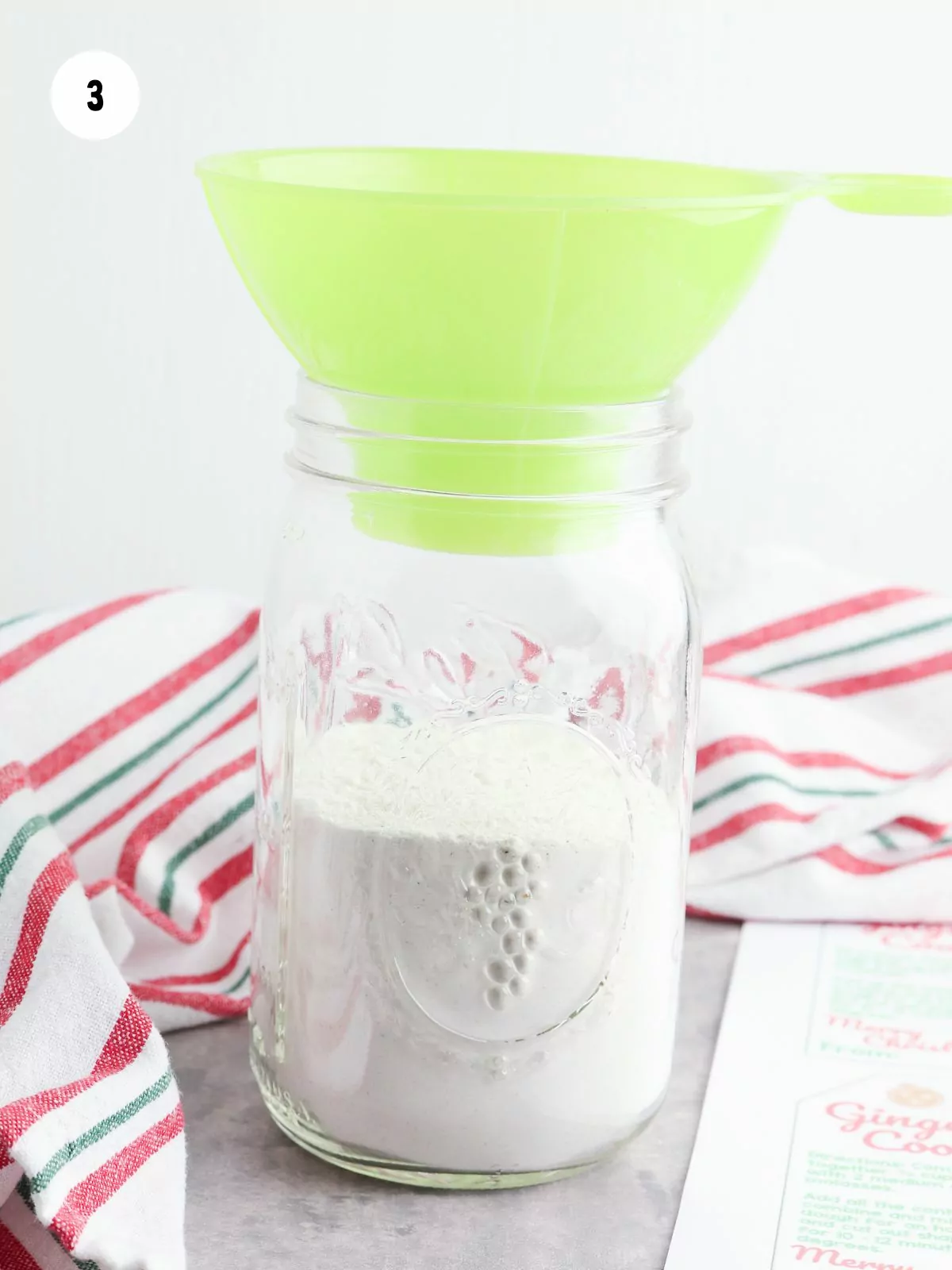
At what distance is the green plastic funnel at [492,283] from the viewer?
45 centimetres

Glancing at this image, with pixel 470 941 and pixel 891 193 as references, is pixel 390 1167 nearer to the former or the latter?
pixel 470 941

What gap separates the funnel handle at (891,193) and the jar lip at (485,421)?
9 centimetres

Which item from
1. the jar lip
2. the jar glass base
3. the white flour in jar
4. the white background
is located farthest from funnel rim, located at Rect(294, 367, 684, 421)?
the white background

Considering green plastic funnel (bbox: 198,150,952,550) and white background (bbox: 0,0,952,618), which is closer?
green plastic funnel (bbox: 198,150,952,550)

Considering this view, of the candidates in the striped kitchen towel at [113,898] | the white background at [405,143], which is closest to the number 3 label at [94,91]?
the white background at [405,143]

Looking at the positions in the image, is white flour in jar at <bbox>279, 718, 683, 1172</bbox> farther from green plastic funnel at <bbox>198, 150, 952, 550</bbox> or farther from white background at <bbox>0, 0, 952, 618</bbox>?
white background at <bbox>0, 0, 952, 618</bbox>

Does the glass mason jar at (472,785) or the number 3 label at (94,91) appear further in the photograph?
the number 3 label at (94,91)

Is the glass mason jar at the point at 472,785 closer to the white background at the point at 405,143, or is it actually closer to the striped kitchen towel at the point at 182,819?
the striped kitchen towel at the point at 182,819

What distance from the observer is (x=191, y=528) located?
39.9 inches

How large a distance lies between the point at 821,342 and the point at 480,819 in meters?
0.61

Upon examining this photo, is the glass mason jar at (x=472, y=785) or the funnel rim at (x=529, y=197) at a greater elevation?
the funnel rim at (x=529, y=197)

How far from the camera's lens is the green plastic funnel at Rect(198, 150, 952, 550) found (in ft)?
1.46

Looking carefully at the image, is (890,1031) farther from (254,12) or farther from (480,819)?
(254,12)

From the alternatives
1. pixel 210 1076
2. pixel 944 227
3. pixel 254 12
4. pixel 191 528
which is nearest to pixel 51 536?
pixel 191 528
